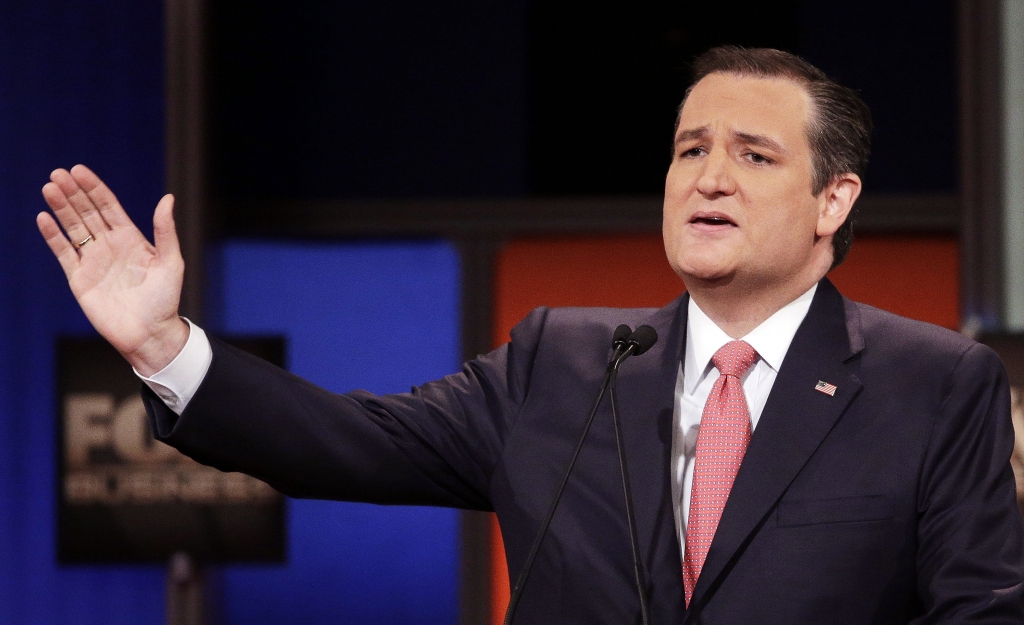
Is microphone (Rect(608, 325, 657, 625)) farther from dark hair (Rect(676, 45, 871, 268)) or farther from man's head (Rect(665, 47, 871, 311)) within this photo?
dark hair (Rect(676, 45, 871, 268))

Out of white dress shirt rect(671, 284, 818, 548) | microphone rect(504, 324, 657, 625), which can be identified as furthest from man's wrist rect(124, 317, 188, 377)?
white dress shirt rect(671, 284, 818, 548)

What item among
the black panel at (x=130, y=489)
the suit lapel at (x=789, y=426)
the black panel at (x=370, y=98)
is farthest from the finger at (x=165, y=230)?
the black panel at (x=370, y=98)

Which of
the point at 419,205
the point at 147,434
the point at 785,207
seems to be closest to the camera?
the point at 785,207

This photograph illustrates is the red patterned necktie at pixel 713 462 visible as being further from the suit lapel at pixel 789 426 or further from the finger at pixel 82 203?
the finger at pixel 82 203

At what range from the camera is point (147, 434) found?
3.45 meters

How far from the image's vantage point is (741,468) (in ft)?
5.19

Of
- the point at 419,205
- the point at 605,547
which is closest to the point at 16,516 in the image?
the point at 419,205

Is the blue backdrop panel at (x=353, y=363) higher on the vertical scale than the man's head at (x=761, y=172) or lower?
lower

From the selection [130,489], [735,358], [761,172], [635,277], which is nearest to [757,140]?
[761,172]

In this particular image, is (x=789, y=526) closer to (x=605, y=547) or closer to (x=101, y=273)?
(x=605, y=547)

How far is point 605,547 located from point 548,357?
0.33 metres

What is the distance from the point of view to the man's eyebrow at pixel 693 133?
1.79 meters

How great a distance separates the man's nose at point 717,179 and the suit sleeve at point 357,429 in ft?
1.09

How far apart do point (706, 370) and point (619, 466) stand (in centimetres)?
20
